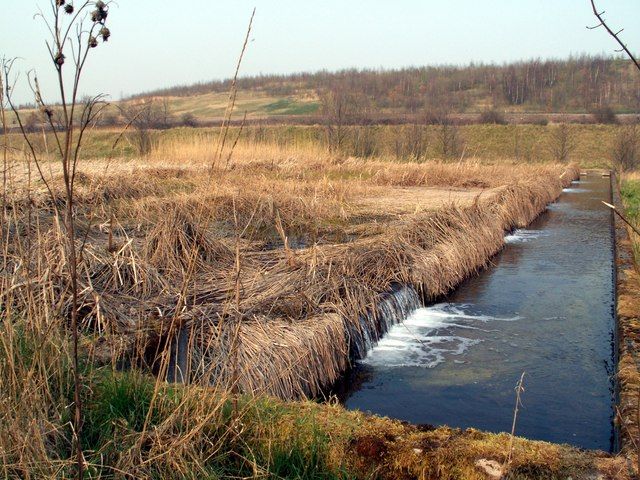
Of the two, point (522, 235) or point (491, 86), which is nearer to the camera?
point (522, 235)

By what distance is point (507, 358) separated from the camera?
19.0 feet

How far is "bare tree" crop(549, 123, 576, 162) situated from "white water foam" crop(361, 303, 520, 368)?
92.3 feet

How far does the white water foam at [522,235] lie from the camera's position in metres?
11.5

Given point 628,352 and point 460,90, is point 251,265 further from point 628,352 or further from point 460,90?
point 460,90

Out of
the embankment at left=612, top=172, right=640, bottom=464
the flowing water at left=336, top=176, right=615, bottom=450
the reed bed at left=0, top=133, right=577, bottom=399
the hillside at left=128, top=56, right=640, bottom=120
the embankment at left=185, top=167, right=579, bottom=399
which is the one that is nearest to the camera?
the embankment at left=612, top=172, right=640, bottom=464

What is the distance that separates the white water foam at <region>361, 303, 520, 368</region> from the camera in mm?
5695

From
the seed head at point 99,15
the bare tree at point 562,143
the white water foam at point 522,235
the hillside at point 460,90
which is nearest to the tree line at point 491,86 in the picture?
the hillside at point 460,90

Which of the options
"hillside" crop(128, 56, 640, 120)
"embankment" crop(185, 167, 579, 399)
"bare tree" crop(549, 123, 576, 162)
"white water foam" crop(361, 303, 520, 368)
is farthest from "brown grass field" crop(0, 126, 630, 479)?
"hillside" crop(128, 56, 640, 120)

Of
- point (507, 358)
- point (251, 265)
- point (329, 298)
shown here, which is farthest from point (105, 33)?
point (507, 358)

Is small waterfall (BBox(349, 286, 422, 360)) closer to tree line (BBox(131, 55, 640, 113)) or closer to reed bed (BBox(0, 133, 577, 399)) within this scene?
reed bed (BBox(0, 133, 577, 399))

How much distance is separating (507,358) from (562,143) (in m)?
29.8

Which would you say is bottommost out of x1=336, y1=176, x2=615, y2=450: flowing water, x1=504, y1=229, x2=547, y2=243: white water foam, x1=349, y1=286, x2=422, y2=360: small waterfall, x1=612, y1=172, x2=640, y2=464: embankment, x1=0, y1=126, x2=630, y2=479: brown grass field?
x1=336, y1=176, x2=615, y2=450: flowing water

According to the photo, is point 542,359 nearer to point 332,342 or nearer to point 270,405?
point 332,342

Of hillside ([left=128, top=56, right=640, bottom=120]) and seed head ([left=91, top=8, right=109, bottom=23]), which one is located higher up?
hillside ([left=128, top=56, right=640, bottom=120])
